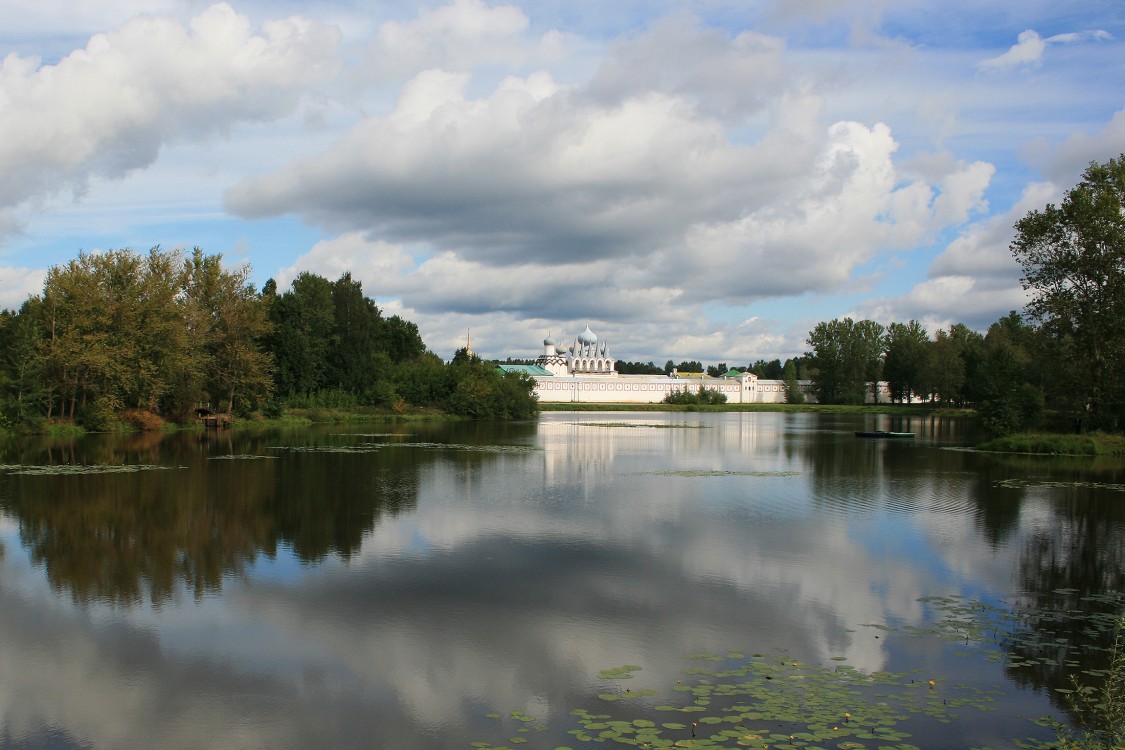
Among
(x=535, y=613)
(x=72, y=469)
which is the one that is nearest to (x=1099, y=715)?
(x=535, y=613)

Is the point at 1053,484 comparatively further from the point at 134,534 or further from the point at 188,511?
the point at 134,534

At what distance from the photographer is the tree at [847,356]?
119500 millimetres

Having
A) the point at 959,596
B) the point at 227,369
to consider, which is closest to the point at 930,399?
the point at 227,369

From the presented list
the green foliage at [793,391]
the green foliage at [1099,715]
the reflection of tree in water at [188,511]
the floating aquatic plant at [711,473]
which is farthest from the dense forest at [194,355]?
the green foliage at [793,391]

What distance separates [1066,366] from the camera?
36812mm

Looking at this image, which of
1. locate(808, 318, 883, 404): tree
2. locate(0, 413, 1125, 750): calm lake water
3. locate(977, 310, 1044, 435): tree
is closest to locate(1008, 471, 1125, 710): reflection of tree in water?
locate(0, 413, 1125, 750): calm lake water

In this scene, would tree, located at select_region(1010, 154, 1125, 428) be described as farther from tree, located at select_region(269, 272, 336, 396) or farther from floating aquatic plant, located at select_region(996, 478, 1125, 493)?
tree, located at select_region(269, 272, 336, 396)

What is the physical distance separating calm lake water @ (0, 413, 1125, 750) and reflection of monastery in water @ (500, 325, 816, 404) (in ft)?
375

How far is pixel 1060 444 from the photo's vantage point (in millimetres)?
35688

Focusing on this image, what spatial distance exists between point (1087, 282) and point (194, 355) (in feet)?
145

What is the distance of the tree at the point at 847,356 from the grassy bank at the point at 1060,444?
274 feet

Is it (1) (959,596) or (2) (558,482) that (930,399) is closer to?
(2) (558,482)

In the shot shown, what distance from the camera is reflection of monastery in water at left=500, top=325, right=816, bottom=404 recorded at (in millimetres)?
137375

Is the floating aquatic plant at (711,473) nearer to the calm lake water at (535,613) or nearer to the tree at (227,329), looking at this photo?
the calm lake water at (535,613)
